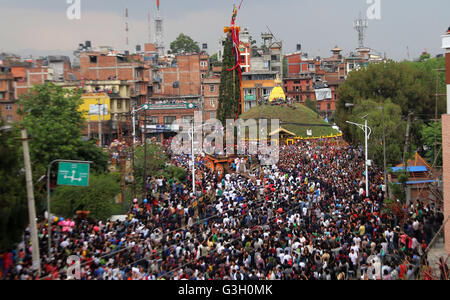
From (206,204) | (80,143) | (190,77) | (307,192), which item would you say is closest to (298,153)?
(307,192)

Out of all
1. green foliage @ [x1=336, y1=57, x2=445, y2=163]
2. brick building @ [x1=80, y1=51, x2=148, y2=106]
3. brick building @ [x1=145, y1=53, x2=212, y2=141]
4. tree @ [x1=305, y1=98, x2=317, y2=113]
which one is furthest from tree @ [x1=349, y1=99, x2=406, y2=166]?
tree @ [x1=305, y1=98, x2=317, y2=113]

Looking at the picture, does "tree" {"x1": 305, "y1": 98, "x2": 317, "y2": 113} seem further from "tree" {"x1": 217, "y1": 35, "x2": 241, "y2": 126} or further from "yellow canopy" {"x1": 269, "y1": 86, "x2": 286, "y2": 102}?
"tree" {"x1": 217, "y1": 35, "x2": 241, "y2": 126}

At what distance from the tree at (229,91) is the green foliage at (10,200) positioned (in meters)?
29.0

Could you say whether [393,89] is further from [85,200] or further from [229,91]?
[85,200]

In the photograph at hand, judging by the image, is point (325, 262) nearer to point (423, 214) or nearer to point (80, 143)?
point (423, 214)

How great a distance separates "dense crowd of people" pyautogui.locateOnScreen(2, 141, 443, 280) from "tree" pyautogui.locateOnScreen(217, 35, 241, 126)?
1574 centimetres

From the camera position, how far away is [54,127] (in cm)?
2786

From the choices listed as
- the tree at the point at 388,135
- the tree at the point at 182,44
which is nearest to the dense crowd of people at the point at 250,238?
the tree at the point at 388,135

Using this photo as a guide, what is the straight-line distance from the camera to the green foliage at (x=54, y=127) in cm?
2742

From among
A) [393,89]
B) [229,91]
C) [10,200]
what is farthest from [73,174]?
[393,89]

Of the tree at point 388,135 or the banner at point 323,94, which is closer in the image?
the tree at point 388,135

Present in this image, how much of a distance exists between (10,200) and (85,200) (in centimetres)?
813

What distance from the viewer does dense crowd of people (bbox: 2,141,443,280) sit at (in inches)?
699

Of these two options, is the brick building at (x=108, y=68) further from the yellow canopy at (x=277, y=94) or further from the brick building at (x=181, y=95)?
the yellow canopy at (x=277, y=94)
